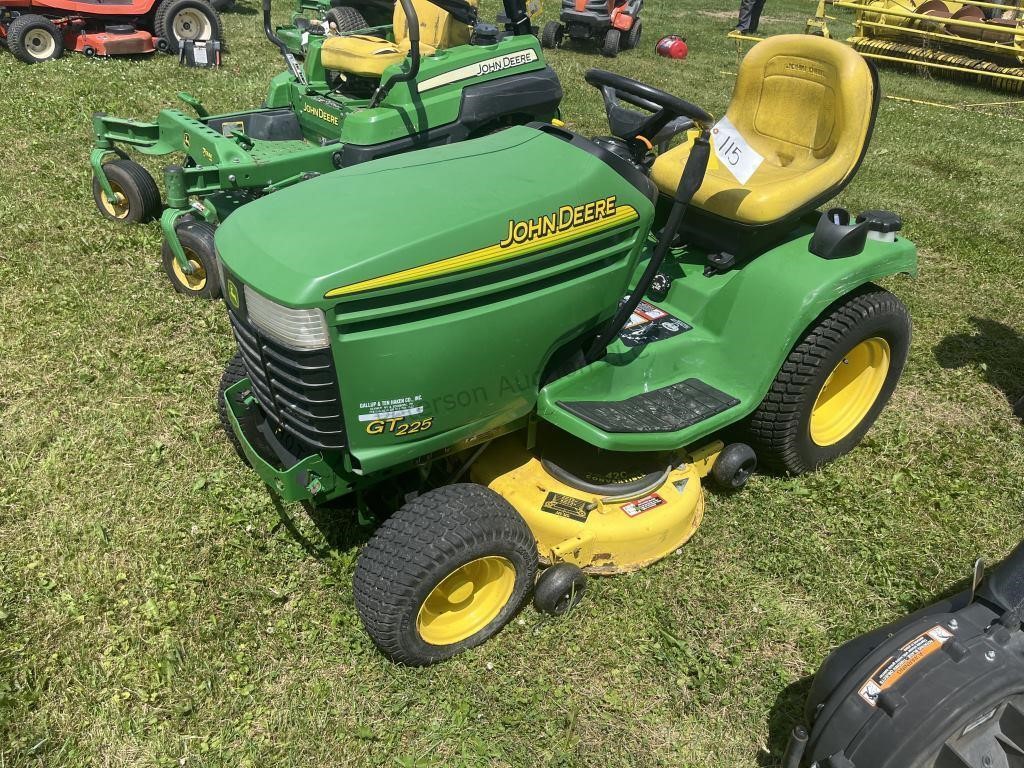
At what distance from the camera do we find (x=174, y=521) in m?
2.85

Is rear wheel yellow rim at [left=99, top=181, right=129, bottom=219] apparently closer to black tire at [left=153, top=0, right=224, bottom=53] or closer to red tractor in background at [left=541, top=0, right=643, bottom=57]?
black tire at [left=153, top=0, right=224, bottom=53]

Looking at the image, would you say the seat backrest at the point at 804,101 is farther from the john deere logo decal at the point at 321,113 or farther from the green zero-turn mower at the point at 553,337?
the john deere logo decal at the point at 321,113

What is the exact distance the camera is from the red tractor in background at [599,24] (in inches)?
420

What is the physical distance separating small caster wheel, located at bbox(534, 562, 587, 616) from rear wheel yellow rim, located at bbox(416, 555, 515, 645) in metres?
0.11

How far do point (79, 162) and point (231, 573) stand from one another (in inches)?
175

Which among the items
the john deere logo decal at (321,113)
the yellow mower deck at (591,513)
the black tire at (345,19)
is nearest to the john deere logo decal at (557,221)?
the yellow mower deck at (591,513)

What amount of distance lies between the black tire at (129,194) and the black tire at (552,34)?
24.1ft

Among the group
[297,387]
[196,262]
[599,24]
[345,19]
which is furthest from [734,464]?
[599,24]

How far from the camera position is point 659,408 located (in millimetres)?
2660

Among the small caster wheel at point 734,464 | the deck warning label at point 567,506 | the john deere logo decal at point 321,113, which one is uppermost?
the john deere logo decal at point 321,113

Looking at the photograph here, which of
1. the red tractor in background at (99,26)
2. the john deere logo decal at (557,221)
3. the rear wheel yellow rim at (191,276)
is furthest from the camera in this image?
the red tractor in background at (99,26)

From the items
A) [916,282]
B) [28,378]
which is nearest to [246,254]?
[28,378]

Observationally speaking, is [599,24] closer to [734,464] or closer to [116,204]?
[116,204]

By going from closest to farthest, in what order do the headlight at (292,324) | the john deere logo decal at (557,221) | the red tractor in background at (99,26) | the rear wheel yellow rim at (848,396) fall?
the headlight at (292,324) < the john deere logo decal at (557,221) < the rear wheel yellow rim at (848,396) < the red tractor in background at (99,26)
